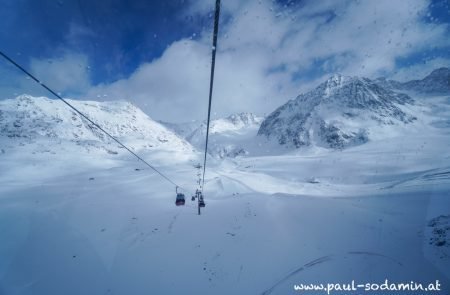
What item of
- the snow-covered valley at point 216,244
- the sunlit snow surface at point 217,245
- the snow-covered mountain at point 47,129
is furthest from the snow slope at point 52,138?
the sunlit snow surface at point 217,245

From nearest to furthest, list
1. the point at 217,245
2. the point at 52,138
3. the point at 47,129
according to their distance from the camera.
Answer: the point at 217,245
the point at 52,138
the point at 47,129

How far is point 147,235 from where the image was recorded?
1698 cm

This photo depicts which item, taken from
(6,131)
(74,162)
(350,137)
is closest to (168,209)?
(74,162)

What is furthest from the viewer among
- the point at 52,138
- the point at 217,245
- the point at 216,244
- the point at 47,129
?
the point at 47,129

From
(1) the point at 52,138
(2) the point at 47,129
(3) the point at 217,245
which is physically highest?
(2) the point at 47,129

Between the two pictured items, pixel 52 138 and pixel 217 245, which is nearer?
pixel 217 245

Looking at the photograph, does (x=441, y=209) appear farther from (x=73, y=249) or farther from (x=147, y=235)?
(x=73, y=249)

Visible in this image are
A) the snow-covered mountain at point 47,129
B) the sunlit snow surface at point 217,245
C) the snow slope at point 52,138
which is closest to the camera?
the sunlit snow surface at point 217,245

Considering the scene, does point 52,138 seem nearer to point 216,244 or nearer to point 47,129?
point 47,129

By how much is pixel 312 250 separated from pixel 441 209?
13.4 m

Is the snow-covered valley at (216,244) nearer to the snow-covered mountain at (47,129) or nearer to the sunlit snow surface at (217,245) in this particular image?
the sunlit snow surface at (217,245)

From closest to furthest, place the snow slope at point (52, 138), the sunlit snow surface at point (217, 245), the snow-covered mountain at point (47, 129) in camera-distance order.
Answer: the sunlit snow surface at point (217, 245) < the snow slope at point (52, 138) < the snow-covered mountain at point (47, 129)

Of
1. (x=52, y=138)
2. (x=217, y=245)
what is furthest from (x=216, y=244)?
(x=52, y=138)

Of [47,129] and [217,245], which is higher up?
[47,129]
